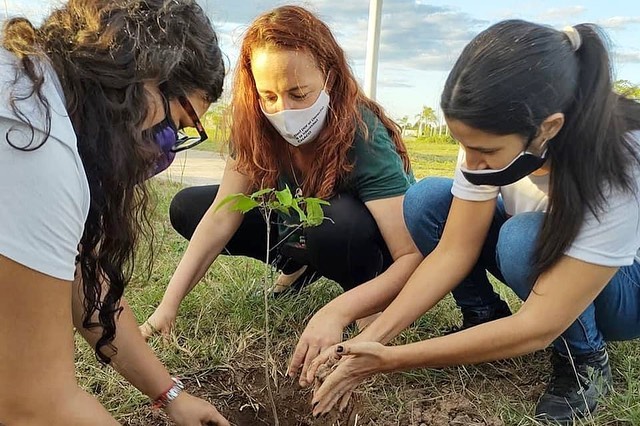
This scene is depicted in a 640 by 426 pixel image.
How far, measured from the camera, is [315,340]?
5.20 ft

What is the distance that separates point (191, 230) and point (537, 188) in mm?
1181

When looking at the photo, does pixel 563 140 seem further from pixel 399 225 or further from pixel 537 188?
pixel 399 225

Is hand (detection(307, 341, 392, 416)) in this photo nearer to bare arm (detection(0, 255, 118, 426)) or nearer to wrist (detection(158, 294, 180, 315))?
bare arm (detection(0, 255, 118, 426))

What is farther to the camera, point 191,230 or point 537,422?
point 191,230

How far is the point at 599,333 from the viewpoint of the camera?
1.75 meters

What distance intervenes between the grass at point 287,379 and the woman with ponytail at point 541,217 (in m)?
0.11

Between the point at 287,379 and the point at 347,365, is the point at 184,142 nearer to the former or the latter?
the point at 347,365

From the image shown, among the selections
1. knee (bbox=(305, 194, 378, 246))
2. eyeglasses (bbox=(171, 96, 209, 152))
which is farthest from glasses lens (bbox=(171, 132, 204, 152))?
knee (bbox=(305, 194, 378, 246))

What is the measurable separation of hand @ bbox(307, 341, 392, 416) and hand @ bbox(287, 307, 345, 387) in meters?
0.06

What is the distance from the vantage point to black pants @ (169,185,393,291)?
1.95 m

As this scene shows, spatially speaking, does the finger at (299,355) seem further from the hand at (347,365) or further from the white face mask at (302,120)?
the white face mask at (302,120)

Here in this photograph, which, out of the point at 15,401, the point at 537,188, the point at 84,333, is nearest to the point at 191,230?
the point at 84,333

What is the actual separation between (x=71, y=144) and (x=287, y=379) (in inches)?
43.4

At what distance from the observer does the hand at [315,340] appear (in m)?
1.57
